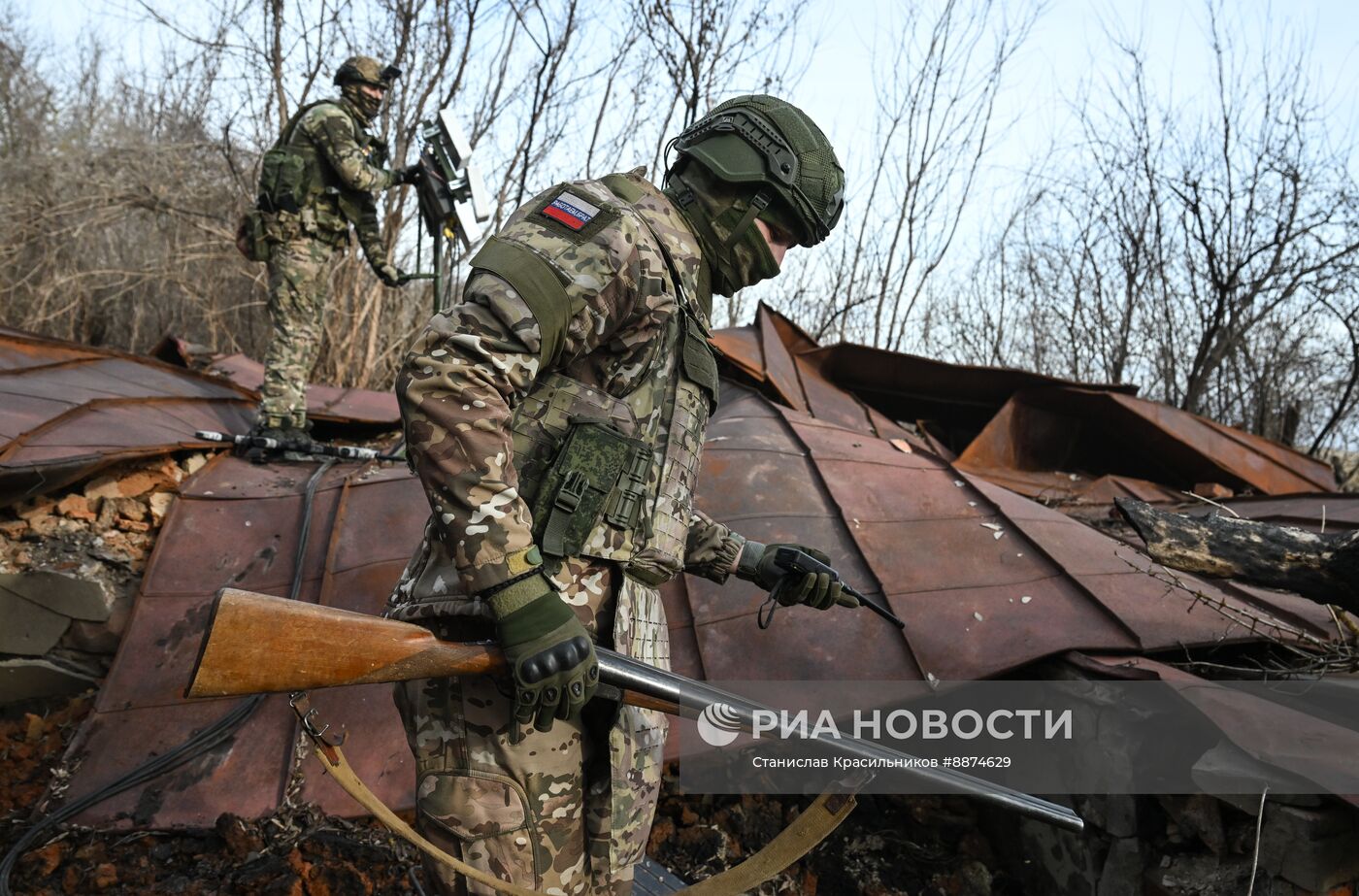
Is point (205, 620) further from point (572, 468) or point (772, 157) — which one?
point (772, 157)

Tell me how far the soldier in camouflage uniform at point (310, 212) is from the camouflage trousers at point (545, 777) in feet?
11.7

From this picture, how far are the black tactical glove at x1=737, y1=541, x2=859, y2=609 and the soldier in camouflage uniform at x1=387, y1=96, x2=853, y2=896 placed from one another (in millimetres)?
413

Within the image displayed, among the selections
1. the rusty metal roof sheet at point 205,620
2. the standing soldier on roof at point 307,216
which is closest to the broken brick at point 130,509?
the rusty metal roof sheet at point 205,620

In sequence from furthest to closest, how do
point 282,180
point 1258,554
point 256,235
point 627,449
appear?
point 256,235
point 282,180
point 1258,554
point 627,449

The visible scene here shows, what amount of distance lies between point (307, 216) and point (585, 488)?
406 centimetres

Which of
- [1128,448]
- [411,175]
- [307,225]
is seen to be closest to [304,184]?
[307,225]

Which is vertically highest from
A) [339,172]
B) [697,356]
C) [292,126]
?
[292,126]

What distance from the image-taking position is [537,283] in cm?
141

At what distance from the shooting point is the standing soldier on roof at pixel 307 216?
4730 mm

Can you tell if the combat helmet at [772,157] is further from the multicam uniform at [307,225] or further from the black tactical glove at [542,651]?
the multicam uniform at [307,225]

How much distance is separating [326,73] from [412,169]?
4.61 metres

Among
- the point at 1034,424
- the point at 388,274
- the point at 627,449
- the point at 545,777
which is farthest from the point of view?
the point at 1034,424

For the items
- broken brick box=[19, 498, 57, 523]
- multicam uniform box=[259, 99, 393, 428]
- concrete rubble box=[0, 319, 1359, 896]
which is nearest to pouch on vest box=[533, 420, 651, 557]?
concrete rubble box=[0, 319, 1359, 896]

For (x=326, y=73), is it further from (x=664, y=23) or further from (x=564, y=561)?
(x=564, y=561)
